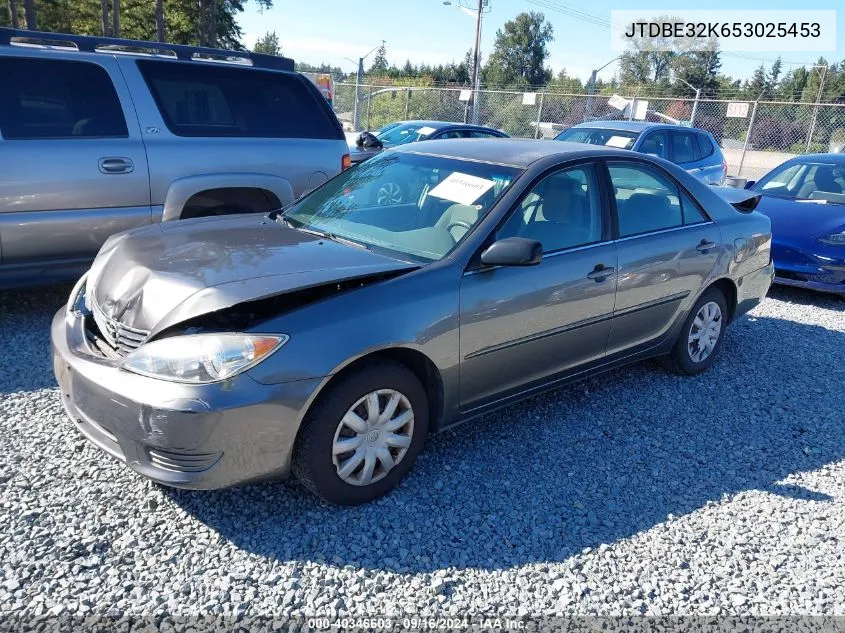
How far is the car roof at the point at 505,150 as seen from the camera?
3953 mm

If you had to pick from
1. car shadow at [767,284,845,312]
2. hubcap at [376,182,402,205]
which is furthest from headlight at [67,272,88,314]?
car shadow at [767,284,845,312]

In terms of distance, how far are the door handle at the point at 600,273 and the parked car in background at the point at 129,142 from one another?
9.71ft

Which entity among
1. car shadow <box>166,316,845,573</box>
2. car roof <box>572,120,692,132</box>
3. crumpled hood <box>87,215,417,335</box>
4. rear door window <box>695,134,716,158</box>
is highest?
car roof <box>572,120,692,132</box>

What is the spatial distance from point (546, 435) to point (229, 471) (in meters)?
1.95

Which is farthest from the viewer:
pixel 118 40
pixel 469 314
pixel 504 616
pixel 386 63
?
pixel 386 63

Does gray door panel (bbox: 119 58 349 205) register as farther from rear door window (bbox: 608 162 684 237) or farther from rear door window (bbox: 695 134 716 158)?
rear door window (bbox: 695 134 716 158)

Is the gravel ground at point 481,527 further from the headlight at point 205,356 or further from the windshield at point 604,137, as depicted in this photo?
the windshield at point 604,137

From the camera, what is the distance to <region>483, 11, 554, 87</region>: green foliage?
269 feet

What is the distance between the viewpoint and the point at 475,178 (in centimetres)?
383

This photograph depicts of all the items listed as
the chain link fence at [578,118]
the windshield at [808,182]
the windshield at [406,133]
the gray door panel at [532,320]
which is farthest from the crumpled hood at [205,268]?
the chain link fence at [578,118]

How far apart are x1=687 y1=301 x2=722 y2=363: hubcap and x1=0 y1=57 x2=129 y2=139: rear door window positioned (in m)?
4.48

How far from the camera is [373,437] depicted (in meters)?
3.10

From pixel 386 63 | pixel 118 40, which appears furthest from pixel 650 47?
pixel 118 40

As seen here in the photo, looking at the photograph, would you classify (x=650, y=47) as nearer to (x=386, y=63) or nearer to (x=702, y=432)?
(x=386, y=63)
